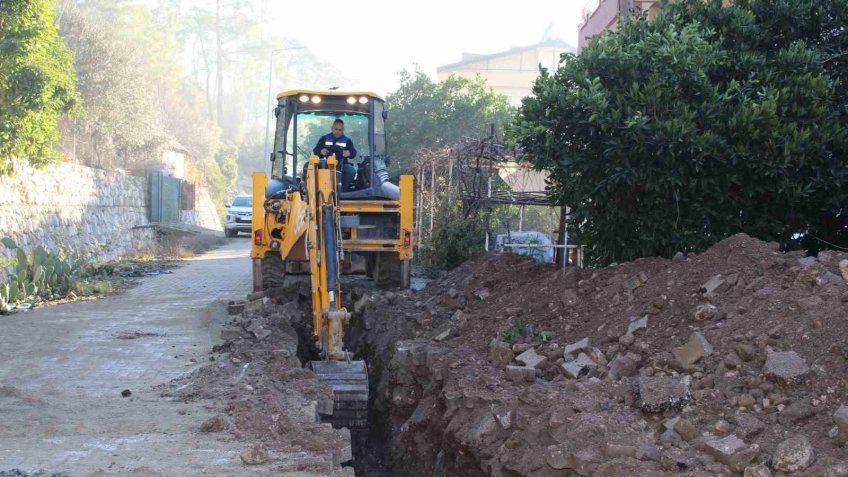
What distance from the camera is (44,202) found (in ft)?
68.1

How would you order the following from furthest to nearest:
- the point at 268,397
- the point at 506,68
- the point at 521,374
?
1. the point at 506,68
2. the point at 521,374
3. the point at 268,397

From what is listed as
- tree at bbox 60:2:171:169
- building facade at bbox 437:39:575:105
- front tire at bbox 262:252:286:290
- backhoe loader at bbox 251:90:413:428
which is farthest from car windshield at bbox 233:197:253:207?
building facade at bbox 437:39:575:105

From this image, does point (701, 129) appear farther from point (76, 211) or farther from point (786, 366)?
point (76, 211)

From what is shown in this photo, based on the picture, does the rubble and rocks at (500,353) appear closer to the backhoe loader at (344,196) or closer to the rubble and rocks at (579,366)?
the rubble and rocks at (579,366)

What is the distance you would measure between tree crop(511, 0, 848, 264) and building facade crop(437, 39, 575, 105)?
54.2m

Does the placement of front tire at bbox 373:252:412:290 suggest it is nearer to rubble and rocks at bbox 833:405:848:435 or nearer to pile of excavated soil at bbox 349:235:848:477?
pile of excavated soil at bbox 349:235:848:477

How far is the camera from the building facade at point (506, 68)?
6450 cm

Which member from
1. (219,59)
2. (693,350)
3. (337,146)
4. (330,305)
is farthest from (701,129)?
(219,59)

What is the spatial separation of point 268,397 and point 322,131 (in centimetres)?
709

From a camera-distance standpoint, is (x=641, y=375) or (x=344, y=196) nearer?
(x=641, y=375)

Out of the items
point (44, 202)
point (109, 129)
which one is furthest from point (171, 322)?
point (109, 129)

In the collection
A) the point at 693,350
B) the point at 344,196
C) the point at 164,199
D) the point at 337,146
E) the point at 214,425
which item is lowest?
the point at 214,425

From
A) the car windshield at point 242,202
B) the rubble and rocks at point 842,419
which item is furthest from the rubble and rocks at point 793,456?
the car windshield at point 242,202

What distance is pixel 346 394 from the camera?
8484mm
